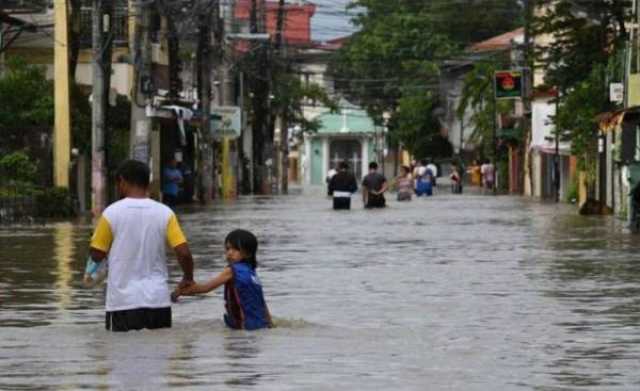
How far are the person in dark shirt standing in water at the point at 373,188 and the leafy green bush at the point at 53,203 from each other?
41.6ft

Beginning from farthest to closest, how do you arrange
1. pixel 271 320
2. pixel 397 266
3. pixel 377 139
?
pixel 377 139
pixel 397 266
pixel 271 320

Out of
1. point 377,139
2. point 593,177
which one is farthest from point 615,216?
point 377,139

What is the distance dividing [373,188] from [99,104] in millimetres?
12344

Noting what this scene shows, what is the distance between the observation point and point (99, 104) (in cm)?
5016

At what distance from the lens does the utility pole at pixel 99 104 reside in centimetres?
5012

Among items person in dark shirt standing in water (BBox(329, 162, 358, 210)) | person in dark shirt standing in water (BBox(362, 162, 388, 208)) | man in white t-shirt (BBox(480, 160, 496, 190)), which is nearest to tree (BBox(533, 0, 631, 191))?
person in dark shirt standing in water (BBox(362, 162, 388, 208))

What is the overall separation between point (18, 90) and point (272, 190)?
51851mm

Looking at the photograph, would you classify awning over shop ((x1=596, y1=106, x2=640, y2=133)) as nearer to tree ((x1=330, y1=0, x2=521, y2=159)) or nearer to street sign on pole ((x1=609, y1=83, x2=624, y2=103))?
street sign on pole ((x1=609, y1=83, x2=624, y2=103))

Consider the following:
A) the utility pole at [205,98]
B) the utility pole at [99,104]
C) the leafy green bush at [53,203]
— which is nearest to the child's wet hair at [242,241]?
the leafy green bush at [53,203]

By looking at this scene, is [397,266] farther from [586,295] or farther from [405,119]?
[405,119]

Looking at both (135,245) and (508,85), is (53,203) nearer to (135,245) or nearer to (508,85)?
(135,245)

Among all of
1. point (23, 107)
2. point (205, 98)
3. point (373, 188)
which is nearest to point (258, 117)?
point (205, 98)

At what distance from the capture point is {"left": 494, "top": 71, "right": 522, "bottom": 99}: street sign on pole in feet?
315

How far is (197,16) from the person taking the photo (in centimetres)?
7200
